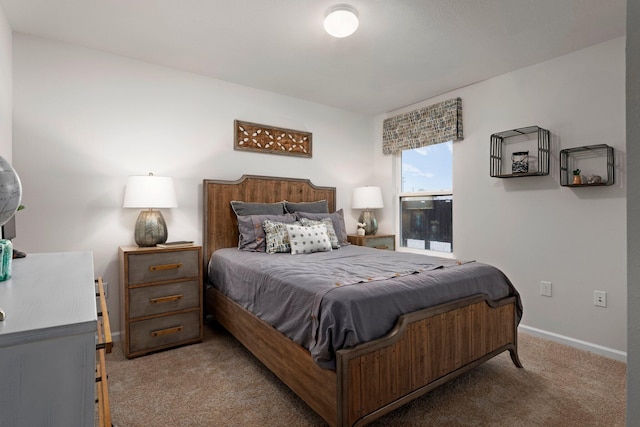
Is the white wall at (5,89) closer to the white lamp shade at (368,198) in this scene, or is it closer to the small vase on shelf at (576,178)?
the white lamp shade at (368,198)

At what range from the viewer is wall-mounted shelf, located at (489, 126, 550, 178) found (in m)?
2.80

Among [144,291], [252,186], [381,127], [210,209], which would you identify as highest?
[381,127]

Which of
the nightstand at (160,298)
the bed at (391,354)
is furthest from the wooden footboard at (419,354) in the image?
the nightstand at (160,298)

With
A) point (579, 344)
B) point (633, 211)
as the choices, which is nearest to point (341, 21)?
point (633, 211)

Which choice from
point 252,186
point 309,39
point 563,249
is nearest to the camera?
point 309,39

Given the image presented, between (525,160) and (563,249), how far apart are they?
2.73ft

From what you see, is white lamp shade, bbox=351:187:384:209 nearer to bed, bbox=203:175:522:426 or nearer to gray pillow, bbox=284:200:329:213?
gray pillow, bbox=284:200:329:213

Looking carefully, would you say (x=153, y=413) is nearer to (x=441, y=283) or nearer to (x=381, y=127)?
(x=441, y=283)

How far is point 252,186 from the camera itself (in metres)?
3.42

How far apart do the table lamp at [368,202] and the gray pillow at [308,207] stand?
20.8 inches

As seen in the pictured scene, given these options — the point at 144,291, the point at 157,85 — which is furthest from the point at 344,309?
the point at 157,85

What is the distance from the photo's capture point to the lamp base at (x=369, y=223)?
4.13 metres

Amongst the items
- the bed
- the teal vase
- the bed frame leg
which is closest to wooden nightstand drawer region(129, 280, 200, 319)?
the bed

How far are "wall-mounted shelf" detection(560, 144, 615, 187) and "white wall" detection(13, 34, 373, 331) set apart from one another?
9.22ft
